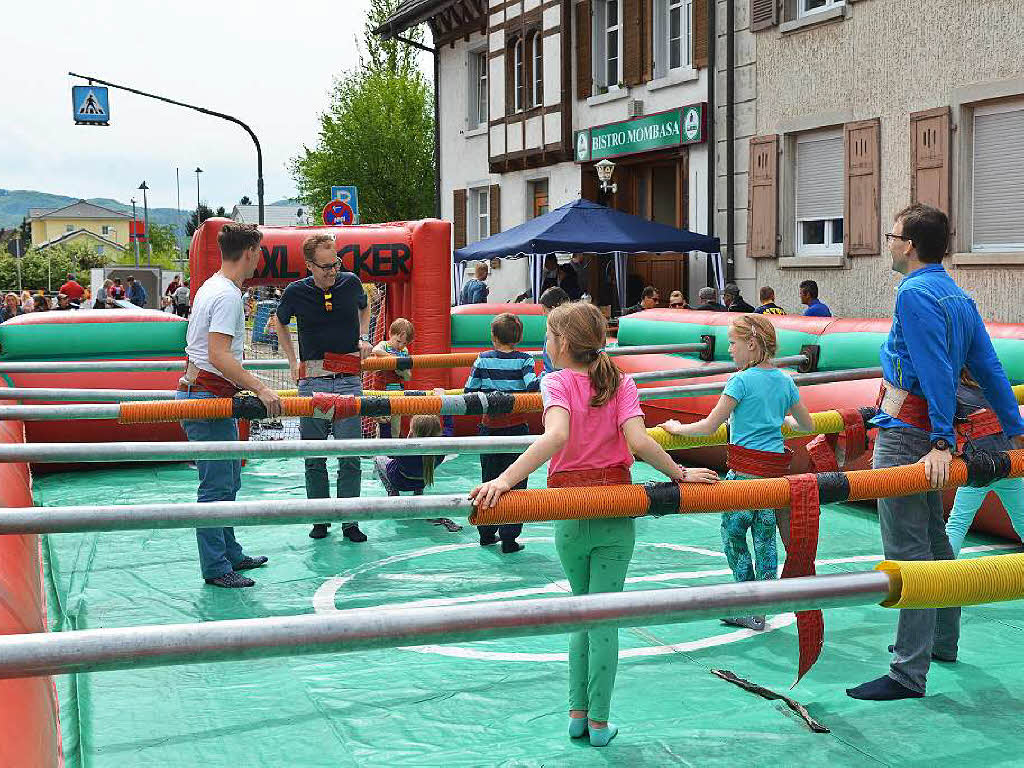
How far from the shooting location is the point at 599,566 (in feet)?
15.0

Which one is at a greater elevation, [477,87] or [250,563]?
[477,87]

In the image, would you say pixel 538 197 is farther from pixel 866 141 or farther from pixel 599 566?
pixel 599 566

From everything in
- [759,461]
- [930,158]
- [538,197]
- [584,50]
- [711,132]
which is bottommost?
[759,461]

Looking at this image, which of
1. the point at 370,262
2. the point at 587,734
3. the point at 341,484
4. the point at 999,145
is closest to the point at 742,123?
the point at 999,145

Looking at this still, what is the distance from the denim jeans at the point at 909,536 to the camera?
4.97 m

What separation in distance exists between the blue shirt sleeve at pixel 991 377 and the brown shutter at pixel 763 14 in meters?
13.1

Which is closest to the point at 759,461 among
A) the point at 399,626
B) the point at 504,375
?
the point at 504,375

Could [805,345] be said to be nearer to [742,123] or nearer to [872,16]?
[872,16]

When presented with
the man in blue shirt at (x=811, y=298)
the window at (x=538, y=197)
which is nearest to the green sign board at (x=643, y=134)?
the window at (x=538, y=197)

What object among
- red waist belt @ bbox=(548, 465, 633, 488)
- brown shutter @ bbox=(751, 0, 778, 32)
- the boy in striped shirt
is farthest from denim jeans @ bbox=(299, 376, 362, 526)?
brown shutter @ bbox=(751, 0, 778, 32)

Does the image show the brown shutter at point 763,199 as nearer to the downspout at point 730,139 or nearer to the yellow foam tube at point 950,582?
the downspout at point 730,139

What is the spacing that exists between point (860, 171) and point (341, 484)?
9.70 m

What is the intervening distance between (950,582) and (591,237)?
14.4 meters

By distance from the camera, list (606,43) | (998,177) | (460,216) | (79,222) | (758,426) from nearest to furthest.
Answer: (758,426) → (998,177) → (606,43) → (460,216) → (79,222)
